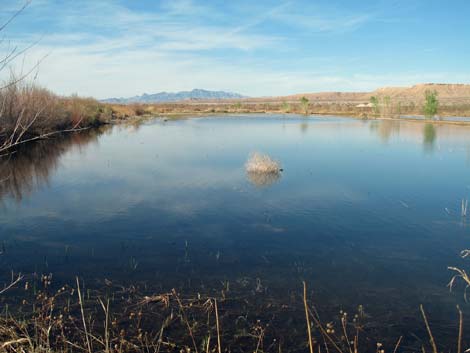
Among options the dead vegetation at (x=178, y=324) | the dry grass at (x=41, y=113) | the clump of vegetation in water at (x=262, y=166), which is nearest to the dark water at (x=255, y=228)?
the dead vegetation at (x=178, y=324)

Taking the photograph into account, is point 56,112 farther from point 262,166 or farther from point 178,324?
point 178,324

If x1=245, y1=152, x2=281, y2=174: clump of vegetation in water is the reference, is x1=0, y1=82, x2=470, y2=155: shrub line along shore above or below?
above

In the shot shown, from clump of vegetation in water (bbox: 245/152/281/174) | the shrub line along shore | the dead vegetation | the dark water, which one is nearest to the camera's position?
the dead vegetation

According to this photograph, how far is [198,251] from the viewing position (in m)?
7.82

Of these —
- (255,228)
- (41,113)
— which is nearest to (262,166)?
(255,228)

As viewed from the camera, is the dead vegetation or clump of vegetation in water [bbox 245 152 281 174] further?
clump of vegetation in water [bbox 245 152 281 174]

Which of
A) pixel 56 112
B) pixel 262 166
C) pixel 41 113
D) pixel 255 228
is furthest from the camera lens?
pixel 56 112

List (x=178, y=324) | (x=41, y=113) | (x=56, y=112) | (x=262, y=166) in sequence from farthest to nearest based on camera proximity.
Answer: (x=56, y=112) < (x=41, y=113) < (x=262, y=166) < (x=178, y=324)

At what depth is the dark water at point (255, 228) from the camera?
21.1 feet

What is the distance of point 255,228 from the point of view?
9.17m

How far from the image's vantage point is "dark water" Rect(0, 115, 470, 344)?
6.44 meters

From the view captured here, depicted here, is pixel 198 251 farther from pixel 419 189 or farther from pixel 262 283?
pixel 419 189

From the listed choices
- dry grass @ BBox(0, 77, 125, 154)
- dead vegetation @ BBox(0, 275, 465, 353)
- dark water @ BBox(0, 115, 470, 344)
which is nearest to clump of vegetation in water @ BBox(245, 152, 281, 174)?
dark water @ BBox(0, 115, 470, 344)

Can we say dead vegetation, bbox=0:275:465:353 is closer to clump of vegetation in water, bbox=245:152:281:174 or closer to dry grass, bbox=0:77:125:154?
dry grass, bbox=0:77:125:154
